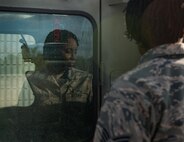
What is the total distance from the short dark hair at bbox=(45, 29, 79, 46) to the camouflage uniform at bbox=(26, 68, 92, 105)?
179mm

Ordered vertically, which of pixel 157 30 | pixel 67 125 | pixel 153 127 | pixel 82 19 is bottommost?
pixel 67 125

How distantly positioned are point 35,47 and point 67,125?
482mm

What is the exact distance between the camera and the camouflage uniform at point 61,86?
8.78 ft

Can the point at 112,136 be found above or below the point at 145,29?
below

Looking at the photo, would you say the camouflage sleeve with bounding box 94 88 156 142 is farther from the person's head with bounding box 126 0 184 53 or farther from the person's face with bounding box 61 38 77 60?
the person's face with bounding box 61 38 77 60

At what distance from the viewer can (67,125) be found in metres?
2.74

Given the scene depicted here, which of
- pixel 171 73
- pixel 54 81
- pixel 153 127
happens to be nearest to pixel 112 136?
pixel 153 127

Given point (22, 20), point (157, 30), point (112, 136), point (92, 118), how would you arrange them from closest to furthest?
point (112, 136) < point (157, 30) < point (22, 20) < point (92, 118)

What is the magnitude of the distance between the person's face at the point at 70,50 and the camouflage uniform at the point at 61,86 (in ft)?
0.24

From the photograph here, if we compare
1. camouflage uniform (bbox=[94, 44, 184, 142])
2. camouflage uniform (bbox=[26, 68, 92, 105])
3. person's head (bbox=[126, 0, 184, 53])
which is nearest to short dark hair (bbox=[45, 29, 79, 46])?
camouflage uniform (bbox=[26, 68, 92, 105])

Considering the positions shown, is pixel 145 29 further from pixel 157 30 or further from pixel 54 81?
pixel 54 81

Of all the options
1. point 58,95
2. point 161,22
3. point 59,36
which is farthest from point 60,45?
point 161,22

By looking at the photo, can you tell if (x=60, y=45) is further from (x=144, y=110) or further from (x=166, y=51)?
(x=144, y=110)

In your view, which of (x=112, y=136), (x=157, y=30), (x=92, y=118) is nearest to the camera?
(x=112, y=136)
